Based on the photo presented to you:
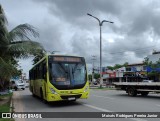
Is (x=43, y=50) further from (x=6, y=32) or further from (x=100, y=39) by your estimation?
(x=100, y=39)

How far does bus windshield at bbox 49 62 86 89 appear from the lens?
50.3ft

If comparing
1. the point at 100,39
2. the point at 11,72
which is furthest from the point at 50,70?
the point at 100,39

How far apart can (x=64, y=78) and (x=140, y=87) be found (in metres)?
8.35

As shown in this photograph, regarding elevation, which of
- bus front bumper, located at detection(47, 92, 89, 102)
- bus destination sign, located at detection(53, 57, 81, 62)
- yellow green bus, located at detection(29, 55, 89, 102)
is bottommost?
bus front bumper, located at detection(47, 92, 89, 102)

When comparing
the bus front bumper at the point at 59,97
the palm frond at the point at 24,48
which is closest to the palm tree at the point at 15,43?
the palm frond at the point at 24,48

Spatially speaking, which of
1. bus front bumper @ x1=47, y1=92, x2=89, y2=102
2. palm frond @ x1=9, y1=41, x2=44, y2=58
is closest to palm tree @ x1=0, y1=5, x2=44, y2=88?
palm frond @ x1=9, y1=41, x2=44, y2=58

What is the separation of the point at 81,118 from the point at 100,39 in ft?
100

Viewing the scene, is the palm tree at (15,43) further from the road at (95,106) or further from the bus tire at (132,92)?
the bus tire at (132,92)

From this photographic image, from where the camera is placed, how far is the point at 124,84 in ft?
75.9

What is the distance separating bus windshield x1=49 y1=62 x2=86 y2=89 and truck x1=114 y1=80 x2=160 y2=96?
657 cm

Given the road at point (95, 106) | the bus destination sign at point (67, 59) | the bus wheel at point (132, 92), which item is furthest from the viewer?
the bus wheel at point (132, 92)

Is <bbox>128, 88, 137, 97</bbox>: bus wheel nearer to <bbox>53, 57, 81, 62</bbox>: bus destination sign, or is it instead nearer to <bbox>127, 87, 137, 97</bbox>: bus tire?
<bbox>127, 87, 137, 97</bbox>: bus tire

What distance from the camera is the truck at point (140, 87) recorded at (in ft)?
66.1

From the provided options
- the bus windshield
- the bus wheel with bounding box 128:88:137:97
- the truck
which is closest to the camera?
the bus windshield
